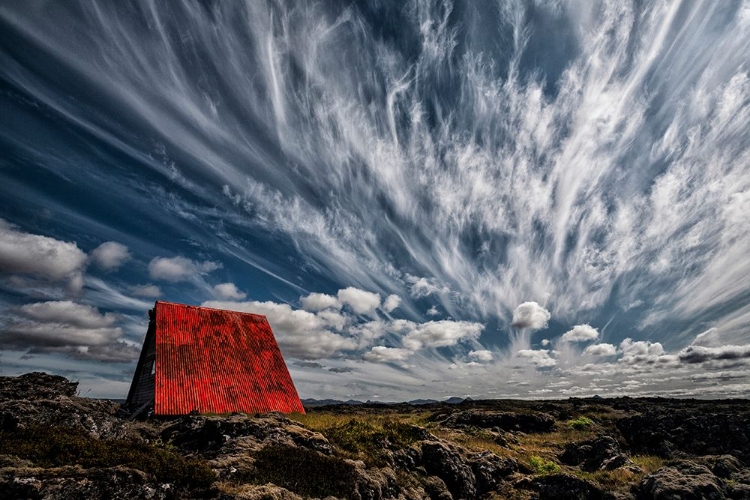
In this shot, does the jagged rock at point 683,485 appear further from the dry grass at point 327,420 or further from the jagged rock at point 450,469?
the dry grass at point 327,420

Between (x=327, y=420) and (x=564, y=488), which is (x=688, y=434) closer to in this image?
(x=564, y=488)

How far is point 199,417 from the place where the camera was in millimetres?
10195

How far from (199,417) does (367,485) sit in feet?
18.0

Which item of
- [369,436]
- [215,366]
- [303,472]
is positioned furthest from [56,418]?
[215,366]

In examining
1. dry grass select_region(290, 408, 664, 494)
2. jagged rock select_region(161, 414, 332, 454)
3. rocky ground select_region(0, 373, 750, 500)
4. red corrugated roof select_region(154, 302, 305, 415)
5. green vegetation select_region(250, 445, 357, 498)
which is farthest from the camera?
red corrugated roof select_region(154, 302, 305, 415)

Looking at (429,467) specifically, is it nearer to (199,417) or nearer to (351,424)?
(351,424)

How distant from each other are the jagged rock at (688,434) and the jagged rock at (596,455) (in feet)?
20.4

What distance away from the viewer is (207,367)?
2114 centimetres

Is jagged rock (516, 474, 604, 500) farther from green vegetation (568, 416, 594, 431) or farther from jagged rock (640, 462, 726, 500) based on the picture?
green vegetation (568, 416, 594, 431)

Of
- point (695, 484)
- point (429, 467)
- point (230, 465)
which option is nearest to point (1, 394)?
point (230, 465)

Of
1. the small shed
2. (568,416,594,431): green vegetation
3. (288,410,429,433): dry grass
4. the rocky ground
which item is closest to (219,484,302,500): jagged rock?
the rocky ground

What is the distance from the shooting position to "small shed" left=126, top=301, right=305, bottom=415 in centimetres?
1916

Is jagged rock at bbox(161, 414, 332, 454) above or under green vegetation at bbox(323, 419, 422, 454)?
above

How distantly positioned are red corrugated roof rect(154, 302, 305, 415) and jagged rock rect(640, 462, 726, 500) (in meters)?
18.5
